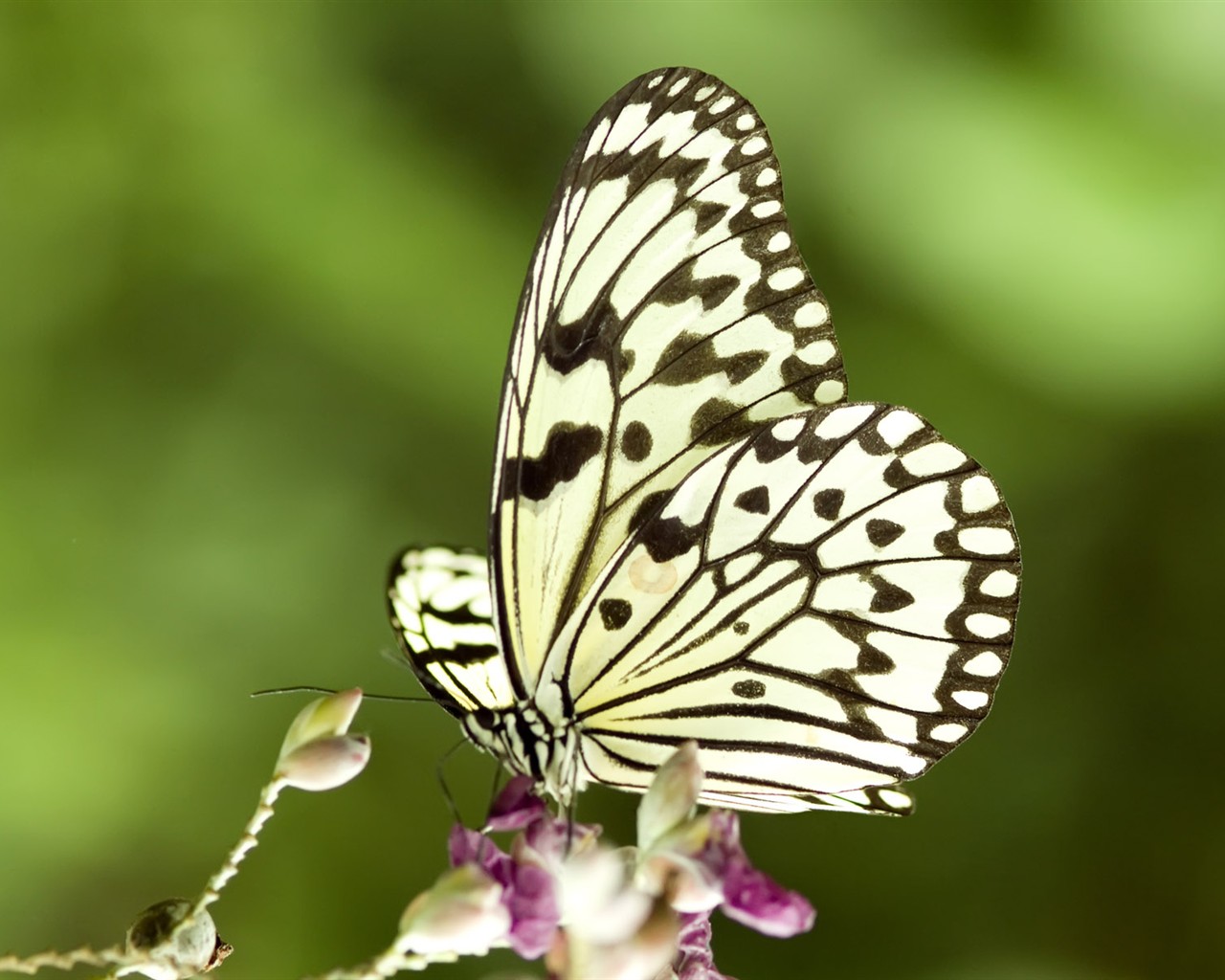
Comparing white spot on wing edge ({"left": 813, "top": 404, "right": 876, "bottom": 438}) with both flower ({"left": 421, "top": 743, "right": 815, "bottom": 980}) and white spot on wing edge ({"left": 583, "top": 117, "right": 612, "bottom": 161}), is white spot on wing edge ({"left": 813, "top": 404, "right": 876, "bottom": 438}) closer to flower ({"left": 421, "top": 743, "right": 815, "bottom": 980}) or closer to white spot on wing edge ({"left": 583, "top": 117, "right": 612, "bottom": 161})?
white spot on wing edge ({"left": 583, "top": 117, "right": 612, "bottom": 161})

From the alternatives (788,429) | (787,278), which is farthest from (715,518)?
(787,278)

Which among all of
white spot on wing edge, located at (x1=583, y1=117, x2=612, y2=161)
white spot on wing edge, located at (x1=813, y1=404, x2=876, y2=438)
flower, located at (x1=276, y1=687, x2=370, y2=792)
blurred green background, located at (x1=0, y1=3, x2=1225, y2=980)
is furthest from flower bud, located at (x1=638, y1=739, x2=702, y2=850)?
blurred green background, located at (x1=0, y1=3, x2=1225, y2=980)

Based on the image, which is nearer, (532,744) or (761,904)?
(761,904)

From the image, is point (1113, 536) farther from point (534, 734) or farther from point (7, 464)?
point (7, 464)

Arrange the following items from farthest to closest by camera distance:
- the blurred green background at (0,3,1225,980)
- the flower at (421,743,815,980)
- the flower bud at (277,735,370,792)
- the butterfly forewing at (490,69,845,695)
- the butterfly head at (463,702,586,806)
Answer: the blurred green background at (0,3,1225,980)
the butterfly forewing at (490,69,845,695)
the butterfly head at (463,702,586,806)
the flower bud at (277,735,370,792)
the flower at (421,743,815,980)

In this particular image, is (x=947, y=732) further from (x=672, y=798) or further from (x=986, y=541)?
(x=672, y=798)

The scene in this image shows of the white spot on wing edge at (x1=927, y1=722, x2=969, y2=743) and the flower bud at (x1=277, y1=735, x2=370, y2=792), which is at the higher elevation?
the flower bud at (x1=277, y1=735, x2=370, y2=792)
